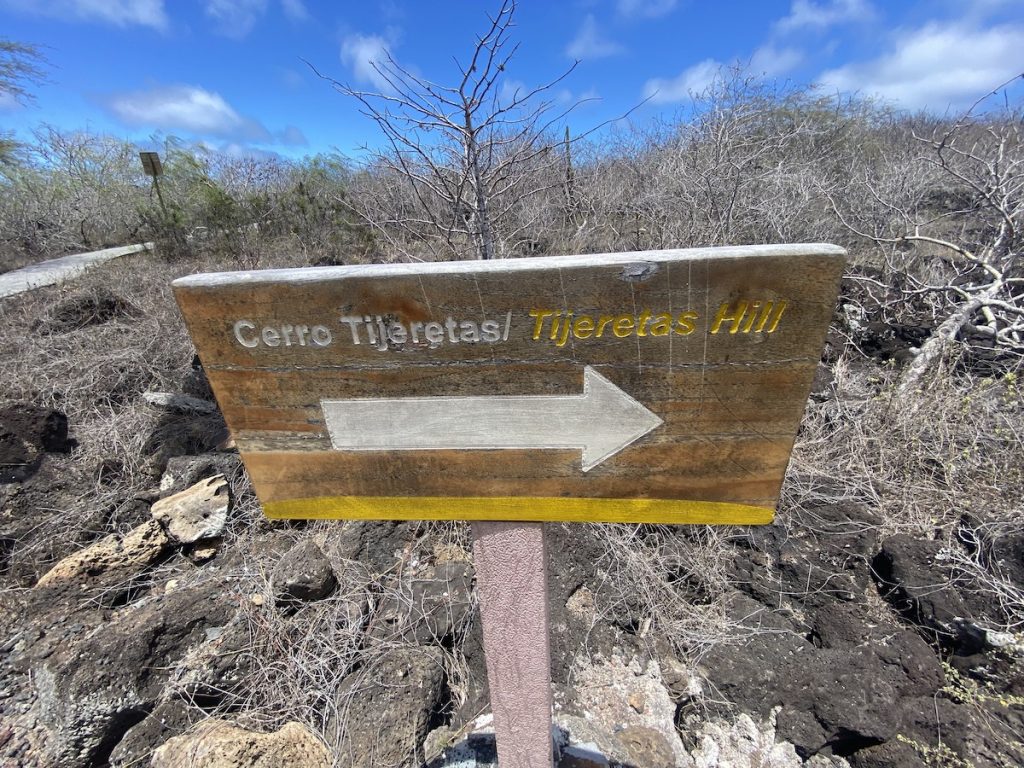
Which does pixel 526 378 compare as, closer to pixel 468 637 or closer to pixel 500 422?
pixel 500 422

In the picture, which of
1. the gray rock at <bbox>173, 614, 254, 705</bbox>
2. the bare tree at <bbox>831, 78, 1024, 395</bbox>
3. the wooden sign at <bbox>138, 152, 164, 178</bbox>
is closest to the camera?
the gray rock at <bbox>173, 614, 254, 705</bbox>

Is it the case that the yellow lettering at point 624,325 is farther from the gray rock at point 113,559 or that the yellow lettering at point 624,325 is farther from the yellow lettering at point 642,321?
the gray rock at point 113,559

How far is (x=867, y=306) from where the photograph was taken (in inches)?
194

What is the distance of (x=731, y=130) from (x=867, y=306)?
2.68m

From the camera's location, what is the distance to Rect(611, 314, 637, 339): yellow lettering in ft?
2.25

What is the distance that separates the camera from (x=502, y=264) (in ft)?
2.22

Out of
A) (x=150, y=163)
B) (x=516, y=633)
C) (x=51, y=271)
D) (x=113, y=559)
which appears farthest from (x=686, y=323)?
(x=150, y=163)

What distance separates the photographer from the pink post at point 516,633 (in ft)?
3.17

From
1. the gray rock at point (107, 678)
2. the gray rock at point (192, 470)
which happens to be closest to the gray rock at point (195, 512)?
the gray rock at point (192, 470)

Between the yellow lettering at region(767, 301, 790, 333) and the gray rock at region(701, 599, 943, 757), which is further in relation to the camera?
the gray rock at region(701, 599, 943, 757)

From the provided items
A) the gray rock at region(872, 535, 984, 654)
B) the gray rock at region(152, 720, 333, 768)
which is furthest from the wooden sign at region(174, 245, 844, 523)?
the gray rock at region(872, 535, 984, 654)

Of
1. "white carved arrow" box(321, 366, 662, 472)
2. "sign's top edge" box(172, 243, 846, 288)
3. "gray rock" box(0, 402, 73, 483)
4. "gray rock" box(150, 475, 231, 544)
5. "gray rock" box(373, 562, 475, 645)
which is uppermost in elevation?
"sign's top edge" box(172, 243, 846, 288)

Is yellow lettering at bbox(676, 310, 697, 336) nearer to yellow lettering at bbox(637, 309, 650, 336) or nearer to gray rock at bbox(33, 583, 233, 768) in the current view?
yellow lettering at bbox(637, 309, 650, 336)

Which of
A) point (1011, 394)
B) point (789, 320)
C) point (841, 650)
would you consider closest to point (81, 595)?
point (789, 320)
